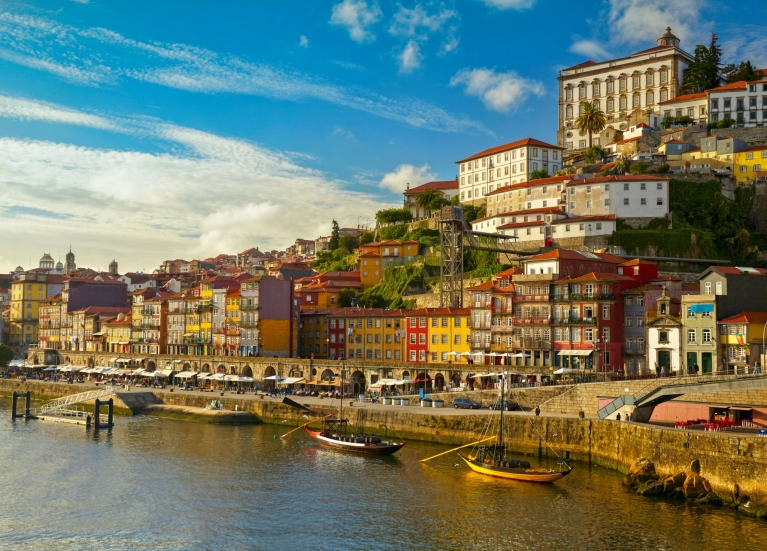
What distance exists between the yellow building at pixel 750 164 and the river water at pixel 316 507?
6167 cm

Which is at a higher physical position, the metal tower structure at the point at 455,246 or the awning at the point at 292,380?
the metal tower structure at the point at 455,246

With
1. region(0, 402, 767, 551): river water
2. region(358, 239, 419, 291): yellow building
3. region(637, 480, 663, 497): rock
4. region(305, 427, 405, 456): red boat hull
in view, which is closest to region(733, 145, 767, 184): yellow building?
region(358, 239, 419, 291): yellow building

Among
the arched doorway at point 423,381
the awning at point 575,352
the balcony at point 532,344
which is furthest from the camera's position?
the arched doorway at point 423,381

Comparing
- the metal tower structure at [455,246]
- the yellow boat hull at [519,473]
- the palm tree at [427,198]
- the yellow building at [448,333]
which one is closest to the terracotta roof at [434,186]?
the palm tree at [427,198]

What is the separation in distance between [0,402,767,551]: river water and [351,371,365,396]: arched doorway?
22237mm

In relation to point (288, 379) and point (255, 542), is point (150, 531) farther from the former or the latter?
point (288, 379)

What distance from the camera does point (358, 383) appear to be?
78938 mm

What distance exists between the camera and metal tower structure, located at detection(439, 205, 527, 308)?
8812 cm

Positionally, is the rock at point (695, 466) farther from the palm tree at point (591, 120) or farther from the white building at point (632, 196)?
the palm tree at point (591, 120)

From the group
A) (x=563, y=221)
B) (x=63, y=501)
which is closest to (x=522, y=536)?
(x=63, y=501)

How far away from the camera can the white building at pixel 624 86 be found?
125m

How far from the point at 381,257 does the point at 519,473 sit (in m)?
64.5

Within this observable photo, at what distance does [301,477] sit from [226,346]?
166 ft

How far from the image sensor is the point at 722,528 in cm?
3594
